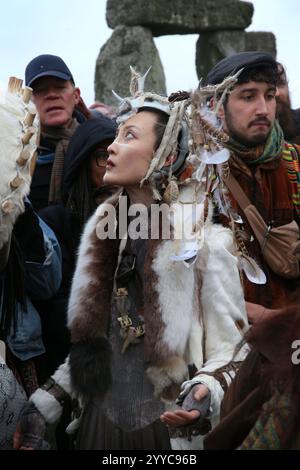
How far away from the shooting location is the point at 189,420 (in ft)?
8.32

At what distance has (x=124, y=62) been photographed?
40.6ft

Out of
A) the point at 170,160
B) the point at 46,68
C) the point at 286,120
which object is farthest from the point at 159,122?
the point at 286,120

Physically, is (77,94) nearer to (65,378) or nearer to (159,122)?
(159,122)

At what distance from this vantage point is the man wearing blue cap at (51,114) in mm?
3979

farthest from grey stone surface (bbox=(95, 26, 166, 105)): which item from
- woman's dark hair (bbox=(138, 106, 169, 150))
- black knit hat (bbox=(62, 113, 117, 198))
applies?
woman's dark hair (bbox=(138, 106, 169, 150))

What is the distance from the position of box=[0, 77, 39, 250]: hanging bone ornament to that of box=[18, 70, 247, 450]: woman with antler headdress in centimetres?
27

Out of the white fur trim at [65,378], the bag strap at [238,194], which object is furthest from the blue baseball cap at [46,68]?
the white fur trim at [65,378]

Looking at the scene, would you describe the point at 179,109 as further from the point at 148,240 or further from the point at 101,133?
the point at 101,133

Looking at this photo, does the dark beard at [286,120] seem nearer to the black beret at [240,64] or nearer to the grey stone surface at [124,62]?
the black beret at [240,64]

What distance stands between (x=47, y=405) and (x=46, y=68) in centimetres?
191

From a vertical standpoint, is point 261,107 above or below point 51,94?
below

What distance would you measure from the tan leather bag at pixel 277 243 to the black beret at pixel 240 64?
0.45m

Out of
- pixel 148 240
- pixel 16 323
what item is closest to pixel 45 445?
pixel 16 323

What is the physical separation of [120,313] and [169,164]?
53 cm
